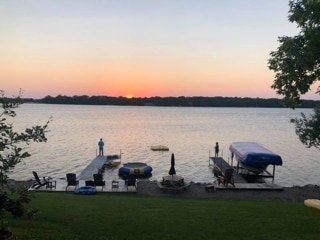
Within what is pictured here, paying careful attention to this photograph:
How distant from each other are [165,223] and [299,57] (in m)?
7.48

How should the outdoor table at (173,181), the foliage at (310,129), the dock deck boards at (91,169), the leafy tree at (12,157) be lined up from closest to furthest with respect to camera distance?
the leafy tree at (12,157) → the outdoor table at (173,181) → the foliage at (310,129) → the dock deck boards at (91,169)

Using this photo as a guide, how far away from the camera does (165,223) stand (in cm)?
1071

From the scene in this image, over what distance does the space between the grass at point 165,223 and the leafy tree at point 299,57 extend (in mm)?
4768

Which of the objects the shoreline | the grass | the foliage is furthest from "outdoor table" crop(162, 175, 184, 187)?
the grass

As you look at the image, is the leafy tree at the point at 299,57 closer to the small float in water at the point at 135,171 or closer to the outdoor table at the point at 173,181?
the outdoor table at the point at 173,181

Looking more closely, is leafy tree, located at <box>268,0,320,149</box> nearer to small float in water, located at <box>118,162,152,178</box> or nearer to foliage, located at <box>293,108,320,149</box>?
foliage, located at <box>293,108,320,149</box>

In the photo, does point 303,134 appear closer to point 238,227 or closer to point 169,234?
point 238,227

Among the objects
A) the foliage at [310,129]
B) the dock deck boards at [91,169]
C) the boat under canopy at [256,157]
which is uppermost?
the foliage at [310,129]

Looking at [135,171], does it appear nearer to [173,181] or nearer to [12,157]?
[173,181]

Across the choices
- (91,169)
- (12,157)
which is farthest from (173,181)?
(12,157)

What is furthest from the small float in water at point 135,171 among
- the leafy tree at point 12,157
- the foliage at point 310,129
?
the leafy tree at point 12,157

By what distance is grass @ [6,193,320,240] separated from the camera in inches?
369

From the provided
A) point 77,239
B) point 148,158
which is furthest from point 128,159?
point 77,239

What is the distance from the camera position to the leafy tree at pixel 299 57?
12000 mm
